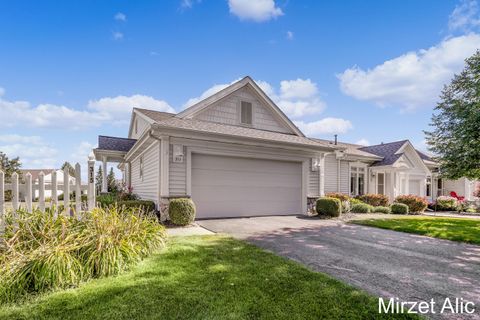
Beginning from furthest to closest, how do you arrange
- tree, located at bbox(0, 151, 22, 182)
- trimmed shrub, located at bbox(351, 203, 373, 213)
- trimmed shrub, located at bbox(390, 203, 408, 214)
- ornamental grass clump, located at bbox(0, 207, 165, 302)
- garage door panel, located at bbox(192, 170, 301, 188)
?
tree, located at bbox(0, 151, 22, 182), trimmed shrub, located at bbox(390, 203, 408, 214), trimmed shrub, located at bbox(351, 203, 373, 213), garage door panel, located at bbox(192, 170, 301, 188), ornamental grass clump, located at bbox(0, 207, 165, 302)

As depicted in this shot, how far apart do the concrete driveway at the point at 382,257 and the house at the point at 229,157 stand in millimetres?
2031

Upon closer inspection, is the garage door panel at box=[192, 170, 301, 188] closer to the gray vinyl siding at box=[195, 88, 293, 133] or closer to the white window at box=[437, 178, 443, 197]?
the gray vinyl siding at box=[195, 88, 293, 133]

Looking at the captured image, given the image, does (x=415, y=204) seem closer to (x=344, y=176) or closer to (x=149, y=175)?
(x=344, y=176)

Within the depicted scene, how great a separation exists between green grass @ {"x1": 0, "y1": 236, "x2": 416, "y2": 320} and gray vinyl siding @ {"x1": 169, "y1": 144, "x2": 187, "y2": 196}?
16.6 ft

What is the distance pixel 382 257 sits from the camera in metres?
5.33

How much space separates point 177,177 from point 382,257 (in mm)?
6900

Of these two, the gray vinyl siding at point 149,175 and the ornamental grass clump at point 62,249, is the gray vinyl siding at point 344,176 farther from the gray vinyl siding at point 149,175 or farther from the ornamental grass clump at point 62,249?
the ornamental grass clump at point 62,249

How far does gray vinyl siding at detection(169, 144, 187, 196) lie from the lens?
31.0ft

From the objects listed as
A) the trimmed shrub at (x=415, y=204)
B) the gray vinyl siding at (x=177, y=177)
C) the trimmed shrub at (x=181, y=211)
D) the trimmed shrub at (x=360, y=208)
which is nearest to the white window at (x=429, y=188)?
the trimmed shrub at (x=415, y=204)

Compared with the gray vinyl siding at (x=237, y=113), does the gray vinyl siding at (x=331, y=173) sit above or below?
below

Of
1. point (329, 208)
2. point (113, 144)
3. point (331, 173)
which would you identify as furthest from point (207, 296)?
point (331, 173)

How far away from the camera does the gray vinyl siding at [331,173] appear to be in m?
17.6

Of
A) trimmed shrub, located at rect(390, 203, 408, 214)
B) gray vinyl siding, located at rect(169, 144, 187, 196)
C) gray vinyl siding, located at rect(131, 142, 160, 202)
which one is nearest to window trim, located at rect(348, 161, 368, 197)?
trimmed shrub, located at rect(390, 203, 408, 214)

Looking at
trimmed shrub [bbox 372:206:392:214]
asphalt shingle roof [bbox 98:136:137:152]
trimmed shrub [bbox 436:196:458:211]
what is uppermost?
asphalt shingle roof [bbox 98:136:137:152]
